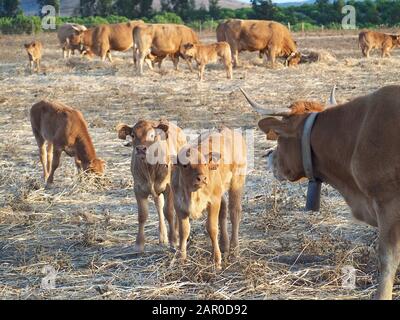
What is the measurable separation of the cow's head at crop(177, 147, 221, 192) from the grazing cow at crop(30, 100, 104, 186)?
3.81 meters

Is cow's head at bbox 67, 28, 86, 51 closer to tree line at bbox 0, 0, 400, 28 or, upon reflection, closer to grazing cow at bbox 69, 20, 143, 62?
grazing cow at bbox 69, 20, 143, 62

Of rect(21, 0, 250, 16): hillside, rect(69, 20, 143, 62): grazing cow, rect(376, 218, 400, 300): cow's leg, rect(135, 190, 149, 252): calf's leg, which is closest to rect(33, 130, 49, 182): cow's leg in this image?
rect(135, 190, 149, 252): calf's leg

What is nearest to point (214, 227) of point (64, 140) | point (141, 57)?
point (64, 140)

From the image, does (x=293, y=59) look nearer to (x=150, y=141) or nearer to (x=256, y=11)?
(x=150, y=141)

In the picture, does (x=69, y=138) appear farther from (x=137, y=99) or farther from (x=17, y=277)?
(x=137, y=99)

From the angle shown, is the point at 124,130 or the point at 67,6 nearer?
the point at 124,130

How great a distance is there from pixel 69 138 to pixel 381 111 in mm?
5860

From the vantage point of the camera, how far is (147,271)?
662 centimetres

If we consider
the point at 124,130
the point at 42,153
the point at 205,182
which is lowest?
the point at 42,153

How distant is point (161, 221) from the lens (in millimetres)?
7504

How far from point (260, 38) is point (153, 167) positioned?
900 inches

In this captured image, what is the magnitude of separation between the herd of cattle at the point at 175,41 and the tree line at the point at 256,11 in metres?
24.4

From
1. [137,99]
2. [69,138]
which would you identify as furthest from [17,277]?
[137,99]

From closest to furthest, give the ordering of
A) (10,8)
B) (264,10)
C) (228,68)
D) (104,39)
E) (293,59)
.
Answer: (228,68) → (293,59) → (104,39) → (264,10) → (10,8)
